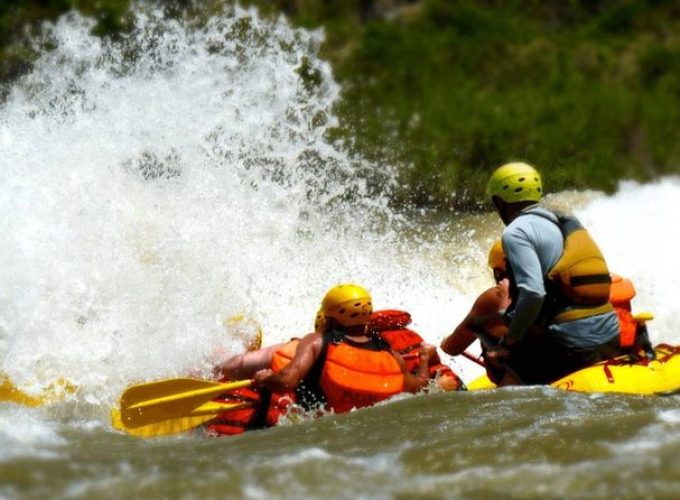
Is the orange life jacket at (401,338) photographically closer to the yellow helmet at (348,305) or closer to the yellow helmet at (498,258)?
the yellow helmet at (348,305)

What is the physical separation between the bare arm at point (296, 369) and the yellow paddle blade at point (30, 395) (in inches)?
44.8

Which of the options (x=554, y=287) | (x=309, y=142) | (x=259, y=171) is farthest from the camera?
(x=309, y=142)

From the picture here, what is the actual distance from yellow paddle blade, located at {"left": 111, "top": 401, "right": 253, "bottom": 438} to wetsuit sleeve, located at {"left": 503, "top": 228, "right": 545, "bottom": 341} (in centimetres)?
137

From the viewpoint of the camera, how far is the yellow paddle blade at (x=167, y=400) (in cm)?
545

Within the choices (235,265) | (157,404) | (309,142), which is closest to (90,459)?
→ (157,404)

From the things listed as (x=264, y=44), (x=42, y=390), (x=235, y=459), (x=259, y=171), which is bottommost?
(x=235, y=459)

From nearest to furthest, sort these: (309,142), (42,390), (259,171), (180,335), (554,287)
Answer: (554,287)
(42,390)
(180,335)
(259,171)
(309,142)

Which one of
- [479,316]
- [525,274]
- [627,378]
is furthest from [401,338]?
[627,378]

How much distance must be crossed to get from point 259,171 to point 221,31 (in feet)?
4.65

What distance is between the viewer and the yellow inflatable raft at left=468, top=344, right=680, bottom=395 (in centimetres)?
525

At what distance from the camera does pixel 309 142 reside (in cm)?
871

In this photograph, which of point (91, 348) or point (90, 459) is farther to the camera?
point (91, 348)

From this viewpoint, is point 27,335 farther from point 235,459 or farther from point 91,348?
point 235,459

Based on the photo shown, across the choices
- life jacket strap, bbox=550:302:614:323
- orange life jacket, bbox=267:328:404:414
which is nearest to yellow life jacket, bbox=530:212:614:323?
life jacket strap, bbox=550:302:614:323
